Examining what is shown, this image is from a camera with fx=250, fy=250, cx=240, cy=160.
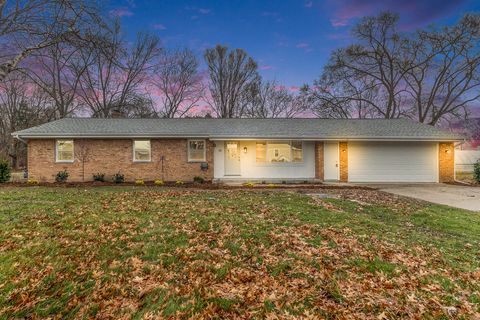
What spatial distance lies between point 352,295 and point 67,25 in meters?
8.83

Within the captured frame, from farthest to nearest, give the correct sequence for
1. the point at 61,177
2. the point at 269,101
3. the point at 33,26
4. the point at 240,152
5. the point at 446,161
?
the point at 269,101 < the point at 240,152 < the point at 446,161 < the point at 61,177 < the point at 33,26

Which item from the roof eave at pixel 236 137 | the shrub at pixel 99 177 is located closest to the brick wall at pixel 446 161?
the roof eave at pixel 236 137

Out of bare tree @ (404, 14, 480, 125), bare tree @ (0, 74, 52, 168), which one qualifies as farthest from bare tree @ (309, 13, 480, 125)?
bare tree @ (0, 74, 52, 168)

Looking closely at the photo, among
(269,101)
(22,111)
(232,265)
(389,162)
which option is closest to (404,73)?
(269,101)

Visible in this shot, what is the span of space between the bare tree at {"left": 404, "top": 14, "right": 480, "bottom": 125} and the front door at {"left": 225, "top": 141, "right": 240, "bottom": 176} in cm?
2131

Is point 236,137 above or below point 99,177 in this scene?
above

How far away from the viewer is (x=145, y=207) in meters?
7.07

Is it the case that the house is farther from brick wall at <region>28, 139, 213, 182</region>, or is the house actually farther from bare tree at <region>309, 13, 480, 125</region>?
bare tree at <region>309, 13, 480, 125</region>

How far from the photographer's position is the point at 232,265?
3650 mm

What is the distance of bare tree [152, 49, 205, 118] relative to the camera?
29.0 metres

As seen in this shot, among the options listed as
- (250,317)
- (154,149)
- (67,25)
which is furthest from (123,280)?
(154,149)

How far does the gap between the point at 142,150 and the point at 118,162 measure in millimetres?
1429

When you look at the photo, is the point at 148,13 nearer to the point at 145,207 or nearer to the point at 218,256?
the point at 145,207

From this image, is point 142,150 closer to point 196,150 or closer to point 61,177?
point 196,150
